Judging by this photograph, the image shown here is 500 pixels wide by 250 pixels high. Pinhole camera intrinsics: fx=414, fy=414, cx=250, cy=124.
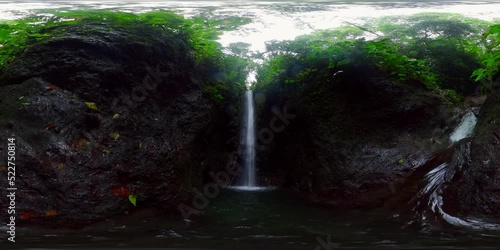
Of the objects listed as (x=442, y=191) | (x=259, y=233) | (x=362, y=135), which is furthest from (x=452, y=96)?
(x=259, y=233)

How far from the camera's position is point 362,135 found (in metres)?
7.44

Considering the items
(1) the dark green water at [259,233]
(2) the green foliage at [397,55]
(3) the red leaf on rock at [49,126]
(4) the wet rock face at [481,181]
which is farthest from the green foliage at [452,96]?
(3) the red leaf on rock at [49,126]

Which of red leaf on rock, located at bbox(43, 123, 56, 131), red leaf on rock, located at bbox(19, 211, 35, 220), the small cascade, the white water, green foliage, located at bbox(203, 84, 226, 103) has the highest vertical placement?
green foliage, located at bbox(203, 84, 226, 103)

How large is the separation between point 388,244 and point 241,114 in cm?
510

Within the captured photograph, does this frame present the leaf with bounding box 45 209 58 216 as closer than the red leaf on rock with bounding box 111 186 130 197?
Yes

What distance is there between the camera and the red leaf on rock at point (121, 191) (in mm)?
5797

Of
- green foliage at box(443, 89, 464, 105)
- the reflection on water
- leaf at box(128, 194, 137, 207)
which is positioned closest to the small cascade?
the reflection on water

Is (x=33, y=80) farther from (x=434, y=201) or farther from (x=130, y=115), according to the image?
(x=434, y=201)

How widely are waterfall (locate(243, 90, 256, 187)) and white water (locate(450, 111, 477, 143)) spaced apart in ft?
12.6

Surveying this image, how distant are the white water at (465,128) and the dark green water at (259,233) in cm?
229

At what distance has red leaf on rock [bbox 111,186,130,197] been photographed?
5.80m

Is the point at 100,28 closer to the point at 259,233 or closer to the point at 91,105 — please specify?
the point at 91,105

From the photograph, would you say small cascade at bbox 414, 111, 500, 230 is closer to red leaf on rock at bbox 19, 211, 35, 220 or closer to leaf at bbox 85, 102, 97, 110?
leaf at bbox 85, 102, 97, 110

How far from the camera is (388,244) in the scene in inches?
174
